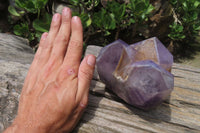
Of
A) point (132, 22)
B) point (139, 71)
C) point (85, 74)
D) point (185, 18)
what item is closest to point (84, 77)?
point (85, 74)

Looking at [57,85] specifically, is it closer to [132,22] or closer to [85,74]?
[85,74]

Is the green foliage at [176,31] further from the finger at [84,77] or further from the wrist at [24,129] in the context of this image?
the wrist at [24,129]

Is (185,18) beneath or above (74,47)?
above

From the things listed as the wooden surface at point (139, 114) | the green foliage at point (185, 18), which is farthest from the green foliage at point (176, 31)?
the wooden surface at point (139, 114)

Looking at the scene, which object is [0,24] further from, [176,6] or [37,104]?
[176,6]

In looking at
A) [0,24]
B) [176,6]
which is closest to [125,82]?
[176,6]

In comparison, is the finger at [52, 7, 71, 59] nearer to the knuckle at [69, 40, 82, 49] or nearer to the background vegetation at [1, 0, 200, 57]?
the knuckle at [69, 40, 82, 49]
